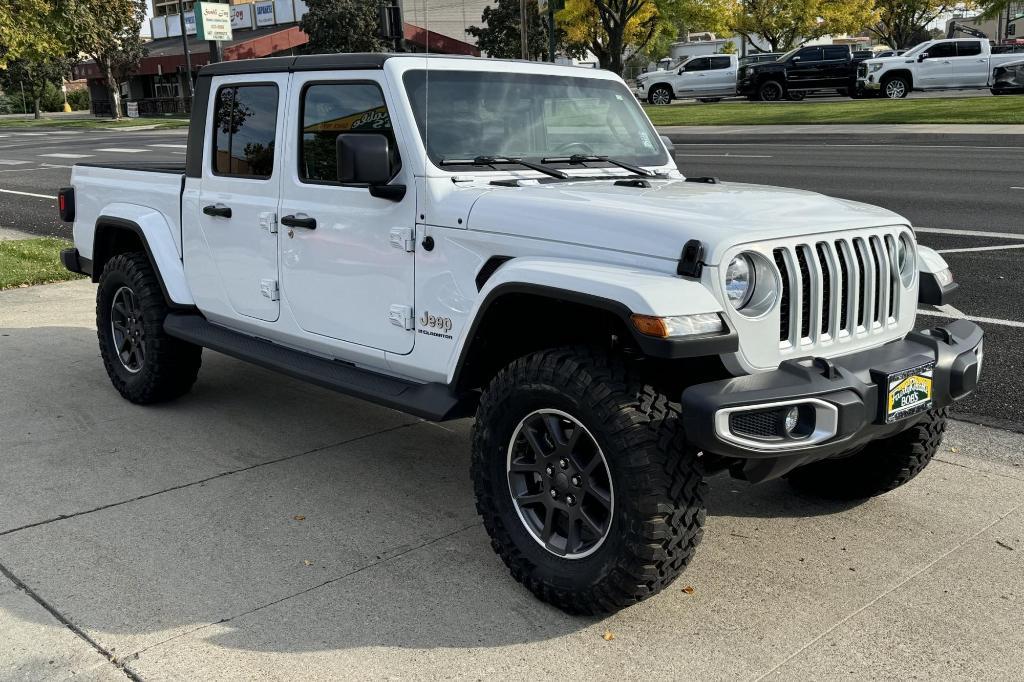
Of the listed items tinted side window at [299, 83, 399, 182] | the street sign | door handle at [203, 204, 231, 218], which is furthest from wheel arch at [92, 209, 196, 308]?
the street sign

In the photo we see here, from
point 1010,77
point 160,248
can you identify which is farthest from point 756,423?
point 1010,77

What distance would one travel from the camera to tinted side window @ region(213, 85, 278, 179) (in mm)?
4992

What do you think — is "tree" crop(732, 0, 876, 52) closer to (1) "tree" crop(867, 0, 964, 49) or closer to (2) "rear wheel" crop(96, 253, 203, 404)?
(1) "tree" crop(867, 0, 964, 49)

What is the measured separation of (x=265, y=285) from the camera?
16.3ft

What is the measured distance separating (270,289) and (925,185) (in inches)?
460

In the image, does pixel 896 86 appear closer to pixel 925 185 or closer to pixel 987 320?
pixel 925 185

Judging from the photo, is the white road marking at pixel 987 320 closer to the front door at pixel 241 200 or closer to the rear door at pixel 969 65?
the front door at pixel 241 200

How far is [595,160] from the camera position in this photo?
4.69m

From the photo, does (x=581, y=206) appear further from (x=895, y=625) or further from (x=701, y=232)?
(x=895, y=625)

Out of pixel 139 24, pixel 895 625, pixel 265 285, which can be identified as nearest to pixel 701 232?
pixel 895 625

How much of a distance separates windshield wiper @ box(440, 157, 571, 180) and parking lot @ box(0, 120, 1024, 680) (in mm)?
1489

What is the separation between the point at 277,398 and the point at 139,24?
52933 millimetres

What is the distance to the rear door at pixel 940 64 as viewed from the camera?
1238 inches

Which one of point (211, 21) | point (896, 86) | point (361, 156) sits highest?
point (211, 21)
